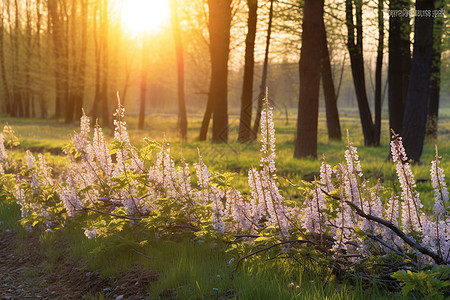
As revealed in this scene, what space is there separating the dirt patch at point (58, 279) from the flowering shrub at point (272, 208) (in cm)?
47

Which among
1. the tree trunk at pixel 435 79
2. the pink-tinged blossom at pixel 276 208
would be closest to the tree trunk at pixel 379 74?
the tree trunk at pixel 435 79

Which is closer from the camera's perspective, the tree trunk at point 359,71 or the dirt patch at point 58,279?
the dirt patch at point 58,279

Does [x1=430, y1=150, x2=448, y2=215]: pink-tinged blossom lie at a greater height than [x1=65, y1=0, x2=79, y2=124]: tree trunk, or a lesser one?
lesser

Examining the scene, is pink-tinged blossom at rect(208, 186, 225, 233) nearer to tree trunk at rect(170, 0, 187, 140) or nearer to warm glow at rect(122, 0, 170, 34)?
warm glow at rect(122, 0, 170, 34)

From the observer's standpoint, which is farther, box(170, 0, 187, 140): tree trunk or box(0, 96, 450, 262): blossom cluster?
box(170, 0, 187, 140): tree trunk

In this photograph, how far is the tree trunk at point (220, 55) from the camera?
15.1m

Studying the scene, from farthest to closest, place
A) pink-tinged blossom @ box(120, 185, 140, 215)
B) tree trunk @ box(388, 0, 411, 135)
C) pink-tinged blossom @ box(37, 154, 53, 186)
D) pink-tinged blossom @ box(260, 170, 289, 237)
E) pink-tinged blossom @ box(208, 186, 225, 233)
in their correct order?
1. tree trunk @ box(388, 0, 411, 135)
2. pink-tinged blossom @ box(37, 154, 53, 186)
3. pink-tinged blossom @ box(120, 185, 140, 215)
4. pink-tinged blossom @ box(208, 186, 225, 233)
5. pink-tinged blossom @ box(260, 170, 289, 237)

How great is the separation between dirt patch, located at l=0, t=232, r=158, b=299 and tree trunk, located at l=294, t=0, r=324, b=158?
25.0 feet

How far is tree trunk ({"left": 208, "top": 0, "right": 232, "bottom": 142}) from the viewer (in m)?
15.1

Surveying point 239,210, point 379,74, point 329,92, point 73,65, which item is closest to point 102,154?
point 239,210

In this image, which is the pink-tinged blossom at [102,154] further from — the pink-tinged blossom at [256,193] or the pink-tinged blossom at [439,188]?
the pink-tinged blossom at [439,188]

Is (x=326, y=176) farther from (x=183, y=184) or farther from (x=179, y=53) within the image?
(x=179, y=53)

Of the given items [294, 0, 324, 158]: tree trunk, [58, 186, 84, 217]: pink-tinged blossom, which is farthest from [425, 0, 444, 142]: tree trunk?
[58, 186, 84, 217]: pink-tinged blossom

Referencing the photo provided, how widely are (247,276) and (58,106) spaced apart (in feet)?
147
